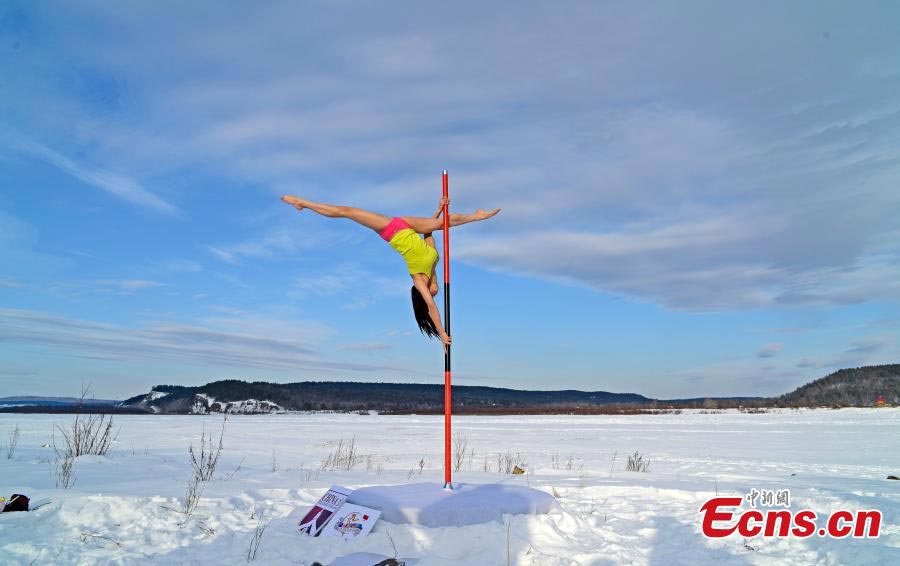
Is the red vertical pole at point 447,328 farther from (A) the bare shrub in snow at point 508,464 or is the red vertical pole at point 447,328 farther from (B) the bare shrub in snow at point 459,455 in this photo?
(A) the bare shrub in snow at point 508,464

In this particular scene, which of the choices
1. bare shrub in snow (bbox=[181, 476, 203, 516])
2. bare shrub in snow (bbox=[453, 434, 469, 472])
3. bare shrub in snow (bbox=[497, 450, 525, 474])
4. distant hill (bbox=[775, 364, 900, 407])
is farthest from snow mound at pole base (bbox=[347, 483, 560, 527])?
distant hill (bbox=[775, 364, 900, 407])

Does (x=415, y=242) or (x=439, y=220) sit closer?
(x=415, y=242)

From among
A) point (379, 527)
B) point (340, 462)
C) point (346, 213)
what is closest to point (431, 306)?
point (346, 213)

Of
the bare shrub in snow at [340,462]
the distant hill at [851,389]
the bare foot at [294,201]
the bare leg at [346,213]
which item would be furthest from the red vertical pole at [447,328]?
the distant hill at [851,389]

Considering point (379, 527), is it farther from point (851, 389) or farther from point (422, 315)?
point (851, 389)

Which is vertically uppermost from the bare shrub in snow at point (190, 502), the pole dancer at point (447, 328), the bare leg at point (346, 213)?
the bare leg at point (346, 213)

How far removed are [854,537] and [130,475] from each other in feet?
28.4

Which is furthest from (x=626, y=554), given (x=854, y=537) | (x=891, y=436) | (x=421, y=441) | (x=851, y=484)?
(x=891, y=436)

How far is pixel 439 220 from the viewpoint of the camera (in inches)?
262

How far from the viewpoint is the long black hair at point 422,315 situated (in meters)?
6.53

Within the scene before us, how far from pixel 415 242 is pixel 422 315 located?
2.80 ft

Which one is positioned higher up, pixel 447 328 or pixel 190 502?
pixel 447 328

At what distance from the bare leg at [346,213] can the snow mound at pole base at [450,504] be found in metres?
2.65

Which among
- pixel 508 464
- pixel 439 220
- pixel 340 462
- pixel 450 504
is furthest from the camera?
pixel 340 462
